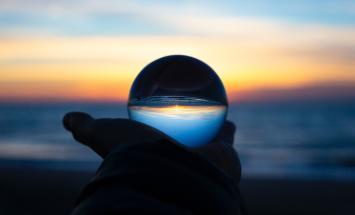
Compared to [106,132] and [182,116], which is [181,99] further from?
[106,132]

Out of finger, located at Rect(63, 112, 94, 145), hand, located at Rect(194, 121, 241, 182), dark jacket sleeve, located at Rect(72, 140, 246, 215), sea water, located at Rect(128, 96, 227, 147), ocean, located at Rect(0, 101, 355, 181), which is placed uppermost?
dark jacket sleeve, located at Rect(72, 140, 246, 215)

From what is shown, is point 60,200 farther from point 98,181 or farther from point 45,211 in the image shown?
point 98,181

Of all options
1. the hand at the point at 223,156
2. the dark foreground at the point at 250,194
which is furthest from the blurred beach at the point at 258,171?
the hand at the point at 223,156

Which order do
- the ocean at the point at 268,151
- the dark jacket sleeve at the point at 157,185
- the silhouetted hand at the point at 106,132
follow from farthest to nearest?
the ocean at the point at 268,151
the silhouetted hand at the point at 106,132
the dark jacket sleeve at the point at 157,185

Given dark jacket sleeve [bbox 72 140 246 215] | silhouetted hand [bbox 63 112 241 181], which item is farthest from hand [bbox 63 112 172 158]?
dark jacket sleeve [bbox 72 140 246 215]

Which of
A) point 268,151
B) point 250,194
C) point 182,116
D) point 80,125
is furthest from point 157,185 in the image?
point 268,151

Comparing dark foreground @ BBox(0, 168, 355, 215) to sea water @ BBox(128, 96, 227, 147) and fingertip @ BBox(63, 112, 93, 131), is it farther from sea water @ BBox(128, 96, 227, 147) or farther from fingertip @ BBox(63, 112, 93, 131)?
fingertip @ BBox(63, 112, 93, 131)

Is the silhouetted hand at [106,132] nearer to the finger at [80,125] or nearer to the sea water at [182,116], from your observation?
the finger at [80,125]
